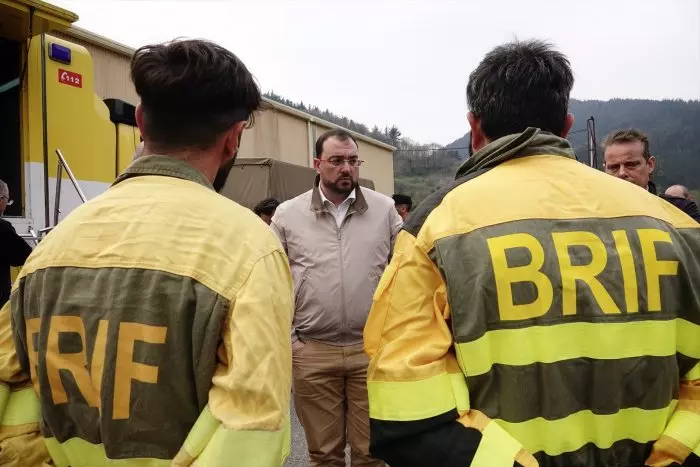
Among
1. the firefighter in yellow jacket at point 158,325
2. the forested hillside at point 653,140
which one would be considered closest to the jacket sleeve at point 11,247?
the firefighter in yellow jacket at point 158,325

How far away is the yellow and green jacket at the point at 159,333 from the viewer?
1153mm

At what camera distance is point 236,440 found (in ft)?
3.63

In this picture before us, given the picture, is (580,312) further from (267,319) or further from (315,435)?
(315,435)

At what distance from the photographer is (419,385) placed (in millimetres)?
1322

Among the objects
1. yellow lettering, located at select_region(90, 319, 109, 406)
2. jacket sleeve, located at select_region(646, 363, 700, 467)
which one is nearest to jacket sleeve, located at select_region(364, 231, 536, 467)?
jacket sleeve, located at select_region(646, 363, 700, 467)

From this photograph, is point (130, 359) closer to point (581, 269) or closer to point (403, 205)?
point (581, 269)

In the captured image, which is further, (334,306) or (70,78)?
(70,78)

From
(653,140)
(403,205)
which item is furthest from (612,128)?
(403,205)

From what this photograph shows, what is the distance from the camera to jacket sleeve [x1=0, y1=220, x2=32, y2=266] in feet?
10.8

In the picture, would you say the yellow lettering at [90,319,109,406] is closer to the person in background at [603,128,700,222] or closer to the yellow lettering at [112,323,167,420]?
the yellow lettering at [112,323,167,420]

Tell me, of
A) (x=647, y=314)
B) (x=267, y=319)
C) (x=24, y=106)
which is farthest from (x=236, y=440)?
(x=24, y=106)

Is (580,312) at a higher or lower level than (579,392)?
higher

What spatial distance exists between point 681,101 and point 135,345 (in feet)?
378

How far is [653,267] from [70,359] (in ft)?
4.49
